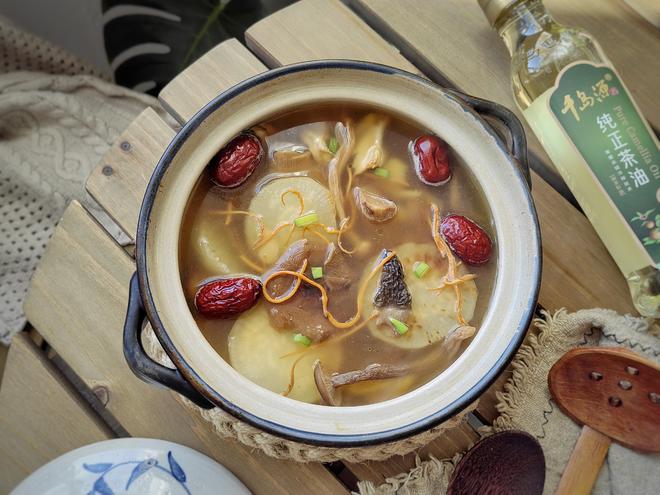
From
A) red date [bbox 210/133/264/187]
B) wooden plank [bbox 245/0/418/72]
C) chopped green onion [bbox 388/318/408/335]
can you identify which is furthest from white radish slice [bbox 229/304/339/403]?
wooden plank [bbox 245/0/418/72]

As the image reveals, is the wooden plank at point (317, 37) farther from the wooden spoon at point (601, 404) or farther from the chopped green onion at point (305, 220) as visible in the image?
the wooden spoon at point (601, 404)

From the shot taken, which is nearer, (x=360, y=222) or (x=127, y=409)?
(x=360, y=222)

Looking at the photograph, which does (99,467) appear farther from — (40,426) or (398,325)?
(398,325)

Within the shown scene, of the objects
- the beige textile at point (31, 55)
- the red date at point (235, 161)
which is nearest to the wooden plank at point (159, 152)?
the red date at point (235, 161)

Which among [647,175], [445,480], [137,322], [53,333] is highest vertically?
[137,322]

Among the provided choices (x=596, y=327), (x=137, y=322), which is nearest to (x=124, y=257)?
(x=137, y=322)

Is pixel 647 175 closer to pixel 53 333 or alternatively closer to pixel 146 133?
pixel 146 133

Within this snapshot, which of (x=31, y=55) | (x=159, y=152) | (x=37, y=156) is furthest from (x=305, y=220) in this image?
(x=31, y=55)
